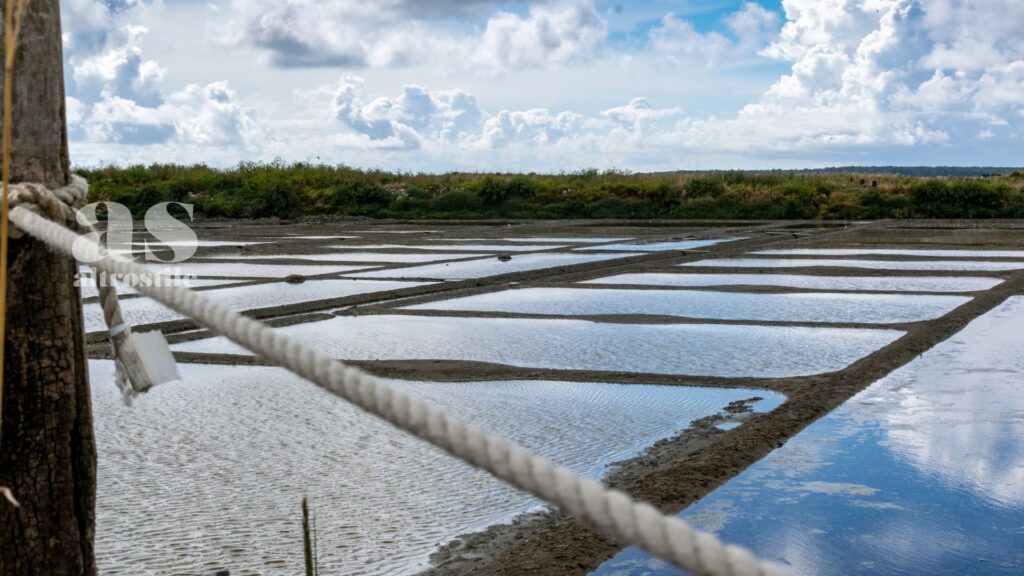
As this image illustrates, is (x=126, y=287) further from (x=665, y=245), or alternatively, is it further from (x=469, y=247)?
(x=665, y=245)

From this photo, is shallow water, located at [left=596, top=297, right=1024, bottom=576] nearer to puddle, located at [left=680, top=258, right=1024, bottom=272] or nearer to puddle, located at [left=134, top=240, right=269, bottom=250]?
puddle, located at [left=680, top=258, right=1024, bottom=272]

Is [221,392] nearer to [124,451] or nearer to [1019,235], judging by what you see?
[124,451]

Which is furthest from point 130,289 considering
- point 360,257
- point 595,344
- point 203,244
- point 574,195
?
point 574,195

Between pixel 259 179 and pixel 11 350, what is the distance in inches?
1108

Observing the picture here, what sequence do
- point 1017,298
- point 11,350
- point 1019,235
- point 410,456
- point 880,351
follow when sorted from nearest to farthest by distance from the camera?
1. point 11,350
2. point 410,456
3. point 880,351
4. point 1017,298
5. point 1019,235

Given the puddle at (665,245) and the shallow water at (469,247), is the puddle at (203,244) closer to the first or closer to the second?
the shallow water at (469,247)

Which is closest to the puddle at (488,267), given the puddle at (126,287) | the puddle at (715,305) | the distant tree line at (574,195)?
the puddle at (126,287)

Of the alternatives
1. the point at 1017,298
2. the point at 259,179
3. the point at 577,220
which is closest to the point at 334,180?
the point at 259,179

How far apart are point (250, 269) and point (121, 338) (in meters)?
10.8

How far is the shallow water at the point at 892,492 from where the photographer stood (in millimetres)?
3135

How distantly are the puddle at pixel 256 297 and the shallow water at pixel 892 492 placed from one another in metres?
5.28

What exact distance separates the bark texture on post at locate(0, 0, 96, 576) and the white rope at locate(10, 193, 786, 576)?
1.91 ft

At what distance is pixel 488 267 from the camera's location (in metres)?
12.4

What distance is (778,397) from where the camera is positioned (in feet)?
17.8
